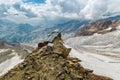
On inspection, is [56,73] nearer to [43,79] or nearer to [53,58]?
[43,79]

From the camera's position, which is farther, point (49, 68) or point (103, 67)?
point (103, 67)

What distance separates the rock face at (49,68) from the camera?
1086 inches

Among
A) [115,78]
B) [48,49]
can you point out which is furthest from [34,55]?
[115,78]

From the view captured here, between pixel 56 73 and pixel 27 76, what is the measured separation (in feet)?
10.2

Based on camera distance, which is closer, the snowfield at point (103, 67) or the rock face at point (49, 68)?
the rock face at point (49, 68)

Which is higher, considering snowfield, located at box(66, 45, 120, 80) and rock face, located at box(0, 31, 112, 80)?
rock face, located at box(0, 31, 112, 80)

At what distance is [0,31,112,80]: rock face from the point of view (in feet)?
90.5

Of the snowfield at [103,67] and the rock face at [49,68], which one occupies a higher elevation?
the rock face at [49,68]

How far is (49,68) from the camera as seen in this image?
92.7 ft

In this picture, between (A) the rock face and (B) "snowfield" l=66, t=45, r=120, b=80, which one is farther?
(B) "snowfield" l=66, t=45, r=120, b=80

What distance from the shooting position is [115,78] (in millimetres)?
44625

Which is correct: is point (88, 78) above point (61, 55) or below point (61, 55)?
below

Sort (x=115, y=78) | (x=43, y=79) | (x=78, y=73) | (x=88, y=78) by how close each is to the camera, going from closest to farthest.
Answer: (x=43, y=79)
(x=78, y=73)
(x=88, y=78)
(x=115, y=78)

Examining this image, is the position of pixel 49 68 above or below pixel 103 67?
above
